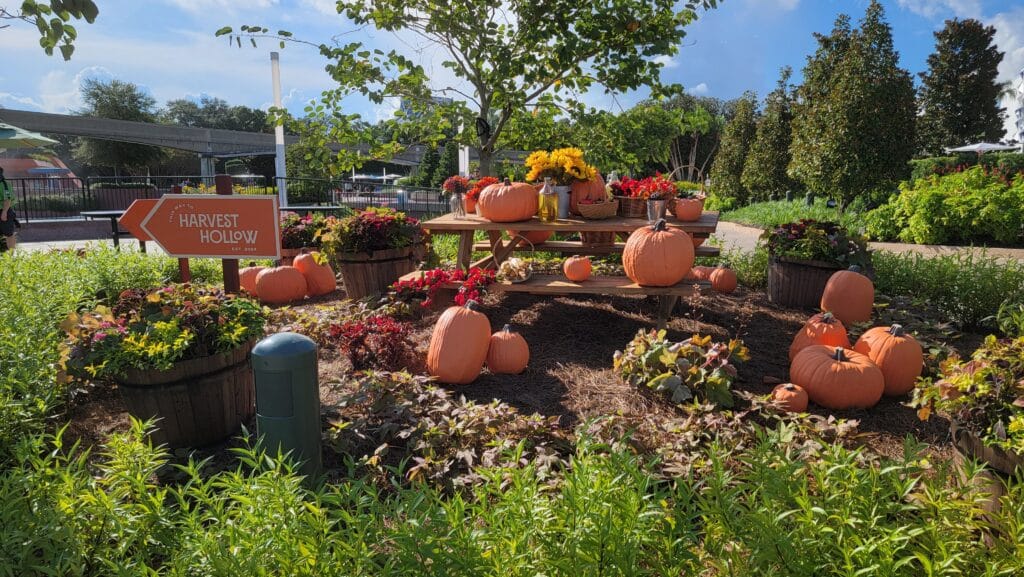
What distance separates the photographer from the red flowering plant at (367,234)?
17.4 feet

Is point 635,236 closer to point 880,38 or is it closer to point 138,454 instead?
point 138,454

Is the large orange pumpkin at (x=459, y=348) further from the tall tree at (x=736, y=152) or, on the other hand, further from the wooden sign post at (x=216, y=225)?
the tall tree at (x=736, y=152)

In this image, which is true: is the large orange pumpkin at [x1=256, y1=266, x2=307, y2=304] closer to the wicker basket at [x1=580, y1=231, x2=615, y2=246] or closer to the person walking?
the wicker basket at [x1=580, y1=231, x2=615, y2=246]

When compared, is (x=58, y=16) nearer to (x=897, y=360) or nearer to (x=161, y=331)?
(x=161, y=331)

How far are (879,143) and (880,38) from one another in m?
2.26

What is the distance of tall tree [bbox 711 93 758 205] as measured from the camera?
20281 millimetres

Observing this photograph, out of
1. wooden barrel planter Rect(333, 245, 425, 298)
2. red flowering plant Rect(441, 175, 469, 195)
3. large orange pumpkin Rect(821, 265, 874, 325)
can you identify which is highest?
red flowering plant Rect(441, 175, 469, 195)

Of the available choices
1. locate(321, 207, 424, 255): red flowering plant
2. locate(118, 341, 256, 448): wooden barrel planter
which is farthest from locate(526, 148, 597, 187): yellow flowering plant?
locate(118, 341, 256, 448): wooden barrel planter

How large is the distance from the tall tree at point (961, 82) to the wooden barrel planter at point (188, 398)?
3170 centimetres

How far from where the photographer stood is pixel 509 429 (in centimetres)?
268

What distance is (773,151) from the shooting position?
17.9 m

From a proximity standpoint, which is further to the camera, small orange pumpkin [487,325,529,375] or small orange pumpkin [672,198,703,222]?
small orange pumpkin [672,198,703,222]

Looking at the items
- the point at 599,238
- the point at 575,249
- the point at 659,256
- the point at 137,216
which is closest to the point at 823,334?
the point at 659,256

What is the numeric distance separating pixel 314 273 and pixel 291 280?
331 mm
